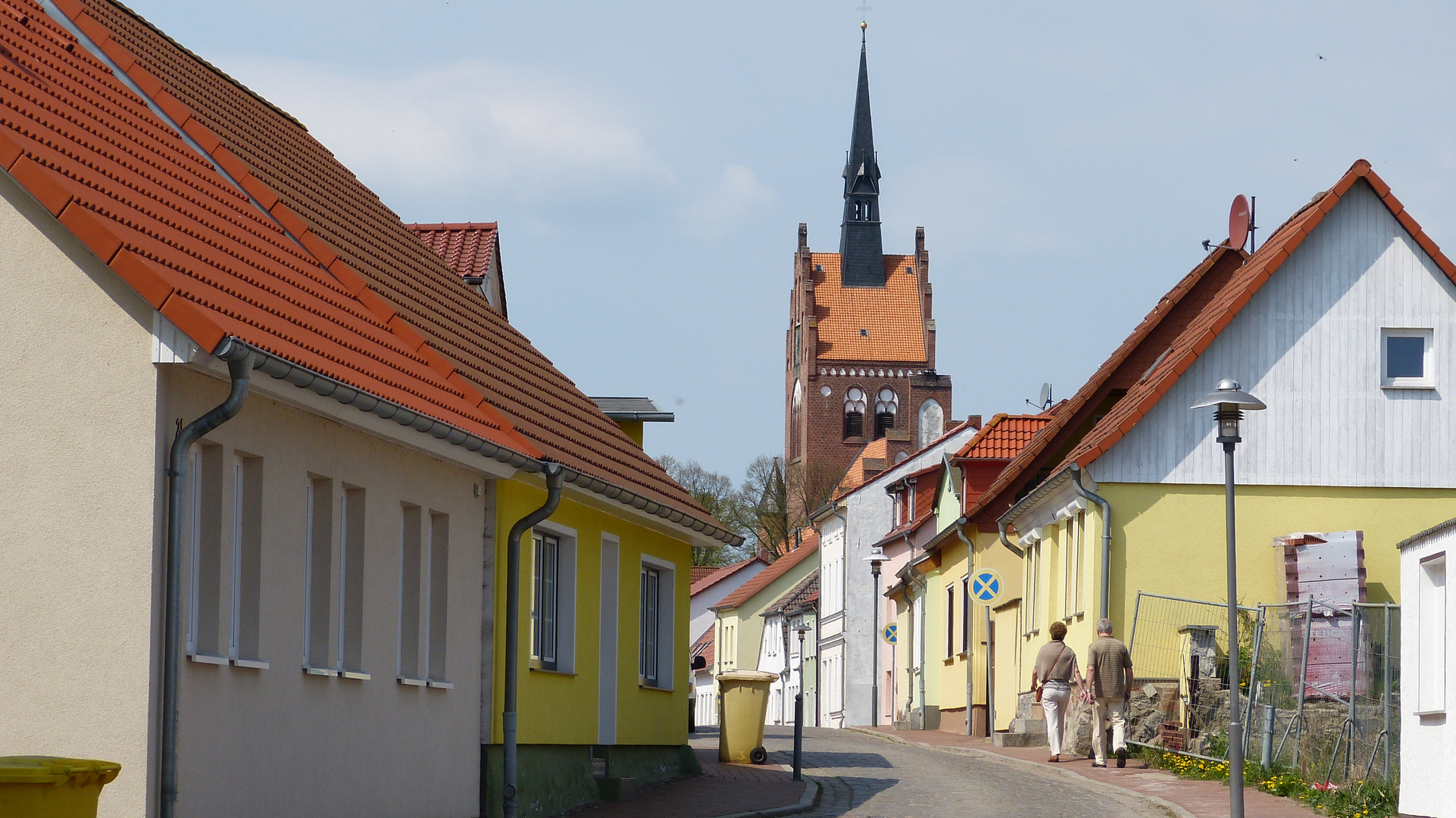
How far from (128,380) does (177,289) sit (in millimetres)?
561

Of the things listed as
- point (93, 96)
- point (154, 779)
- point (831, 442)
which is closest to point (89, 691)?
point (154, 779)

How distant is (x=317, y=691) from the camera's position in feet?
39.8

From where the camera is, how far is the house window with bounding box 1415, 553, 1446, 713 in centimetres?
1388

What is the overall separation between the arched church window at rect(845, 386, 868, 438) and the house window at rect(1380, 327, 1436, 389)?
94.2m

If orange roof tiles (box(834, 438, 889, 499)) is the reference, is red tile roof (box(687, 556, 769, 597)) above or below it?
below

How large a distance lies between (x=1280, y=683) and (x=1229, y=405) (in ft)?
15.4

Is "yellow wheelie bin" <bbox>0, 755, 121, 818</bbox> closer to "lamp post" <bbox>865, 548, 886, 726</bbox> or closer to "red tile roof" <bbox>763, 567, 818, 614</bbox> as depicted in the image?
"lamp post" <bbox>865, 548, 886, 726</bbox>

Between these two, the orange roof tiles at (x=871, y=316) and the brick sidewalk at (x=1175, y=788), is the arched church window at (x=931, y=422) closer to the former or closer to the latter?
the orange roof tiles at (x=871, y=316)

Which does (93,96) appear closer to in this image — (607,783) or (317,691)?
(317,691)

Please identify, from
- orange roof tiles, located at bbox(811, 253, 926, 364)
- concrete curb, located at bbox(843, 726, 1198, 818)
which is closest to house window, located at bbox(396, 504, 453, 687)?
concrete curb, located at bbox(843, 726, 1198, 818)

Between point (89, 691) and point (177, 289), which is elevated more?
point (177, 289)

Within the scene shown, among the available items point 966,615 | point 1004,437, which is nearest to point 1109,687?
point 966,615

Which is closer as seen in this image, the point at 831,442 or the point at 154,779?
the point at 154,779

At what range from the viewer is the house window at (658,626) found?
21.1 metres
